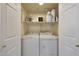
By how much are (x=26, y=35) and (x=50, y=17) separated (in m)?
0.49

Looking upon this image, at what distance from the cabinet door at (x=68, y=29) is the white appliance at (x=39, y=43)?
17cm

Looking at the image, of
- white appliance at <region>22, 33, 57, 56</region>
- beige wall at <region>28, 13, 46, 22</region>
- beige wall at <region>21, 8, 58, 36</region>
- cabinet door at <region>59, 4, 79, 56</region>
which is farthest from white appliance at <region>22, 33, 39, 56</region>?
cabinet door at <region>59, 4, 79, 56</region>

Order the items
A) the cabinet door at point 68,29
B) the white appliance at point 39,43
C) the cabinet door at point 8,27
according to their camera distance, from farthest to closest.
→ the white appliance at point 39,43, the cabinet door at point 68,29, the cabinet door at point 8,27

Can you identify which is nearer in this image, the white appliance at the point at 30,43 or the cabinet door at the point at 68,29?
the cabinet door at the point at 68,29

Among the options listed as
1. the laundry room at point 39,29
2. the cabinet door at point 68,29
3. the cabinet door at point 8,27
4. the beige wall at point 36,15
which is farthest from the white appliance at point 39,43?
the cabinet door at point 8,27

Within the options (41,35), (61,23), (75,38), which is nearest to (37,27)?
(41,35)

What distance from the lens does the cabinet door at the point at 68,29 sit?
1.18 m

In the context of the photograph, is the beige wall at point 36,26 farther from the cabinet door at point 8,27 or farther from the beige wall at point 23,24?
the cabinet door at point 8,27

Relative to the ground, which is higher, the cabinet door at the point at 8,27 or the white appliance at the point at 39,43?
the cabinet door at the point at 8,27

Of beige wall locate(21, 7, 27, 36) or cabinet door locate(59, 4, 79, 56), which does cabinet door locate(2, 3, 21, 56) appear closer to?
beige wall locate(21, 7, 27, 36)

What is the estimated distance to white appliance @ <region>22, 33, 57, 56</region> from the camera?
5.70 feet

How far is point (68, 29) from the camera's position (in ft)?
4.43

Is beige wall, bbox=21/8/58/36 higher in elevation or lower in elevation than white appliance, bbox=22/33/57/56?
higher

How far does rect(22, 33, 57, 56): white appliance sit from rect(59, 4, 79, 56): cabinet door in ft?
0.55
